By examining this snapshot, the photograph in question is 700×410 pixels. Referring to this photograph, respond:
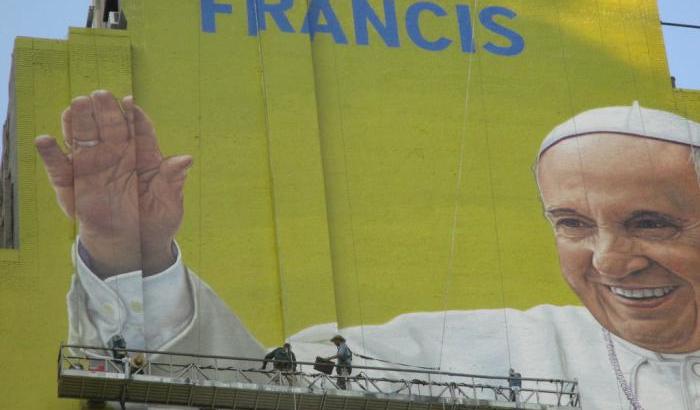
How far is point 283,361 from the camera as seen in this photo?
3819 cm

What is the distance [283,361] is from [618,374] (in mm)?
9487

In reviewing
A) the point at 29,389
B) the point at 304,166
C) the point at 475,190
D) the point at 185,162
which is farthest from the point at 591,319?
the point at 29,389

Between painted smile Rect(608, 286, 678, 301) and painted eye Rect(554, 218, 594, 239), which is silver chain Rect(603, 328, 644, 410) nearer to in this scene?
painted smile Rect(608, 286, 678, 301)

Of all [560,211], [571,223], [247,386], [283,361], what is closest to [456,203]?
[560,211]

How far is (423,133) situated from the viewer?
4466 centimetres

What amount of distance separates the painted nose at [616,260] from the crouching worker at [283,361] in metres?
9.00

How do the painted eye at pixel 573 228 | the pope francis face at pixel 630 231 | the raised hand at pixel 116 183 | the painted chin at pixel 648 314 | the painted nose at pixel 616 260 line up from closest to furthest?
the raised hand at pixel 116 183, the painted chin at pixel 648 314, the pope francis face at pixel 630 231, the painted nose at pixel 616 260, the painted eye at pixel 573 228

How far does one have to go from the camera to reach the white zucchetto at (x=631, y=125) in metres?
45.6

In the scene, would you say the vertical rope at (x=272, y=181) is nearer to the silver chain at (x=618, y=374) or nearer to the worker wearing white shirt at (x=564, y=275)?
the worker wearing white shirt at (x=564, y=275)

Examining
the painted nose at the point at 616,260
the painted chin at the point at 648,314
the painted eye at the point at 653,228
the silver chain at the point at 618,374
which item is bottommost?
the silver chain at the point at 618,374

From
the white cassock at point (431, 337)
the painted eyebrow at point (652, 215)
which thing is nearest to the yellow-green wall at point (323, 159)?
the white cassock at point (431, 337)

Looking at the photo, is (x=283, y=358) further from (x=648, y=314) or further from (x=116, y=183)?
(x=648, y=314)

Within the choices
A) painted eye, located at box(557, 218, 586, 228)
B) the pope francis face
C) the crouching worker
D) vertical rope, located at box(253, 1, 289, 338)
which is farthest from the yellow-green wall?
the crouching worker

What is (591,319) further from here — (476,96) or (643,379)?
(476,96)
